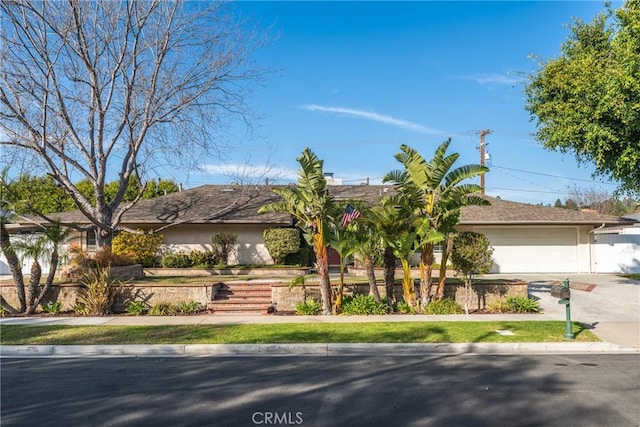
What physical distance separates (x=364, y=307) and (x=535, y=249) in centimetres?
1403

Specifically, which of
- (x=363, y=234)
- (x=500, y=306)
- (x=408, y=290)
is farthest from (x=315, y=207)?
(x=500, y=306)

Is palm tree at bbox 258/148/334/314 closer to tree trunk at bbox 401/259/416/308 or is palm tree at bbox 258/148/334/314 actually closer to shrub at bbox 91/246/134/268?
tree trunk at bbox 401/259/416/308

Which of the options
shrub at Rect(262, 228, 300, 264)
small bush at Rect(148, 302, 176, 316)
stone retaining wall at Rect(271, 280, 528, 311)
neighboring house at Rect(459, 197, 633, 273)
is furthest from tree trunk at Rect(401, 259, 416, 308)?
neighboring house at Rect(459, 197, 633, 273)

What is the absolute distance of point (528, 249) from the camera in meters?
24.1

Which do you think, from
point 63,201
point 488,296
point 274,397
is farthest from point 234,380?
point 63,201

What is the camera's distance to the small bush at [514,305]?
13961 millimetres

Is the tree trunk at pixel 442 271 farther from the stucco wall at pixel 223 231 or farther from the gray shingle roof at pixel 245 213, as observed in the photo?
the stucco wall at pixel 223 231

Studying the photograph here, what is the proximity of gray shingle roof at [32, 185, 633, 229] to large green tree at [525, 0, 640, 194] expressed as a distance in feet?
24.1

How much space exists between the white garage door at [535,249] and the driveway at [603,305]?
248 centimetres

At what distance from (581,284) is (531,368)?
1204cm

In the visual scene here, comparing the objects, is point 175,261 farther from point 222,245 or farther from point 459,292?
point 459,292

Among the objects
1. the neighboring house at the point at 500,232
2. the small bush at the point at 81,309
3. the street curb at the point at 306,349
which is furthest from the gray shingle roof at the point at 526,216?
the small bush at the point at 81,309

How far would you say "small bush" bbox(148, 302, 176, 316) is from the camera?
14.2 metres
